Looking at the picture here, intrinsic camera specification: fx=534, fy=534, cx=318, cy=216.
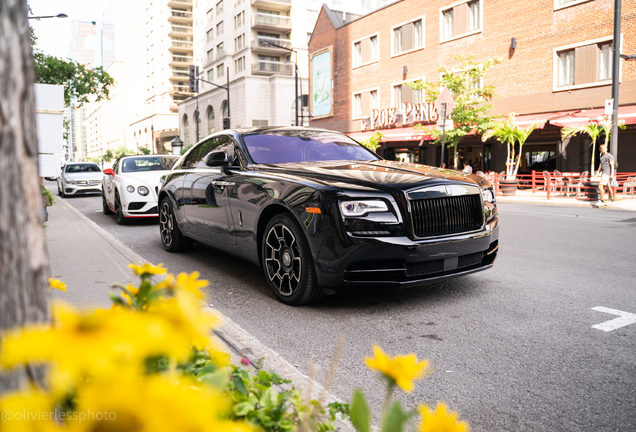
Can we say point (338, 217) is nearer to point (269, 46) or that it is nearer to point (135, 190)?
point (135, 190)

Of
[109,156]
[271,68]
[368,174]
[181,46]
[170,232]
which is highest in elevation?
[181,46]

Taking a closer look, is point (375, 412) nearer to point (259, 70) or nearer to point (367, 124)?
point (367, 124)

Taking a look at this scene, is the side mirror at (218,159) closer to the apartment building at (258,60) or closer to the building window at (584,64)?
the building window at (584,64)

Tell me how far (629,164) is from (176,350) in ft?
83.0

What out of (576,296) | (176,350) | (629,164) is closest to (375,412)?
(176,350)

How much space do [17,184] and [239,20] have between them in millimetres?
63945

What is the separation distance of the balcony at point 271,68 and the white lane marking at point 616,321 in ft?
183

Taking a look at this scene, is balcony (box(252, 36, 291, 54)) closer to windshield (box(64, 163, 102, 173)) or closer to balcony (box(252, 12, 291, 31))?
balcony (box(252, 12, 291, 31))

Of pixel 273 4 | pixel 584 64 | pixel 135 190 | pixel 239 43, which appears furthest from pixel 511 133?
pixel 239 43

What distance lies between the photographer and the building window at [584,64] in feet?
73.6

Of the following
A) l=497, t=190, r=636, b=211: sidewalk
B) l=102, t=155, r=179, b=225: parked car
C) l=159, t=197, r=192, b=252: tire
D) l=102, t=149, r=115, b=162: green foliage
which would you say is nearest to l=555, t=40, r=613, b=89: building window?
l=497, t=190, r=636, b=211: sidewalk

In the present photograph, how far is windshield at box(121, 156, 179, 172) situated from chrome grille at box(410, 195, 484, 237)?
8.40 m

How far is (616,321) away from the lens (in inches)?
165

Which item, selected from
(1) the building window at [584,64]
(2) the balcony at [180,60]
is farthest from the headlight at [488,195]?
(2) the balcony at [180,60]
